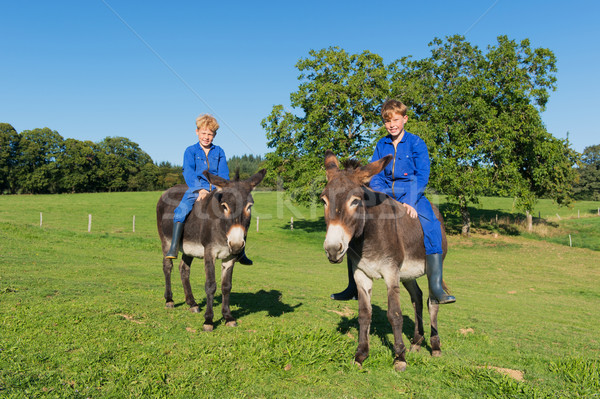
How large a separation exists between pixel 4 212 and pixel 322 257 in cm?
3855

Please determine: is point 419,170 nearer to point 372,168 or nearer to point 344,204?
point 372,168

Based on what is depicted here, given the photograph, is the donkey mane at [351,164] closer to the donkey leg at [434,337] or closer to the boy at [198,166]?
the donkey leg at [434,337]

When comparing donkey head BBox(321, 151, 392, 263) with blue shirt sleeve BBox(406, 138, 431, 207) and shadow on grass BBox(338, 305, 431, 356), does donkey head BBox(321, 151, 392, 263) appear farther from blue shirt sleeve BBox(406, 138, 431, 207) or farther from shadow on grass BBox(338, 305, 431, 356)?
shadow on grass BBox(338, 305, 431, 356)

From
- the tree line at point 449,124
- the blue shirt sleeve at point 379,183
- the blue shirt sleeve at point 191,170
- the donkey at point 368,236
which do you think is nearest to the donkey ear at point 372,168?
the donkey at point 368,236

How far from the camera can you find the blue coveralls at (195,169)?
6.75m

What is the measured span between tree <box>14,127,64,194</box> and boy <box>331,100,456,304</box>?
84953 mm

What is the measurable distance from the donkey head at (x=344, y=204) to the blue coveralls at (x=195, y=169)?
2.98 meters

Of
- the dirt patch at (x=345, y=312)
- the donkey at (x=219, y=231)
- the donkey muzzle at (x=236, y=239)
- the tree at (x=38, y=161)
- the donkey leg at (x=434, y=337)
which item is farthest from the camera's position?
the tree at (x=38, y=161)

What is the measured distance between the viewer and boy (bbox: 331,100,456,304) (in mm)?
5160

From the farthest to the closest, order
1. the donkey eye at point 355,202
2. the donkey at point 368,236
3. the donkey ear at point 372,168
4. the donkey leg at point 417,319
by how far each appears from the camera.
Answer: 1. the donkey leg at point 417,319
2. the donkey ear at point 372,168
3. the donkey eye at point 355,202
4. the donkey at point 368,236

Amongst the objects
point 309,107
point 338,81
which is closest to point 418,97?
point 338,81

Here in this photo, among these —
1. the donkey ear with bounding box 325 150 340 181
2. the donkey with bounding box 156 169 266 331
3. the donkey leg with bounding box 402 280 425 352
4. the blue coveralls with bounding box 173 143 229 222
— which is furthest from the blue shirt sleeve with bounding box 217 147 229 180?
the donkey leg with bounding box 402 280 425 352

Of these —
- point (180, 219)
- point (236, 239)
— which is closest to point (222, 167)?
point (180, 219)

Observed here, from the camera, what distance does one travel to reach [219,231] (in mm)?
6121
